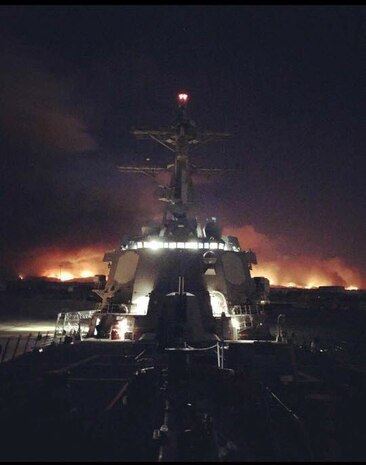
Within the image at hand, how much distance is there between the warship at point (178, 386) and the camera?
6.37m

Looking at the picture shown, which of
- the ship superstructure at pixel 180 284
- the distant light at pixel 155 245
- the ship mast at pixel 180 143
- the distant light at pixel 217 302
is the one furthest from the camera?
the ship mast at pixel 180 143

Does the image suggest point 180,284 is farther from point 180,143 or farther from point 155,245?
point 180,143

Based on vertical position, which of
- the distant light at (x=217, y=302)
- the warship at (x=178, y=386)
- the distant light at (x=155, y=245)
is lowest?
the warship at (x=178, y=386)

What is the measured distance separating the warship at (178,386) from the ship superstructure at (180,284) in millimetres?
65

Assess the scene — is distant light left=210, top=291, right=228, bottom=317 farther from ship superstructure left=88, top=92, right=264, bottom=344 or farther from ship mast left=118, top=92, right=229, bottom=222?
ship mast left=118, top=92, right=229, bottom=222

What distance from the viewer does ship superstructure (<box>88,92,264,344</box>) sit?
16.4 m

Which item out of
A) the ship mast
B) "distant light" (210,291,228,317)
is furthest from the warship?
the ship mast

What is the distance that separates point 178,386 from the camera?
8.89m

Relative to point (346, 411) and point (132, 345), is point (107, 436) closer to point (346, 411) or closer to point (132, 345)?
point (346, 411)

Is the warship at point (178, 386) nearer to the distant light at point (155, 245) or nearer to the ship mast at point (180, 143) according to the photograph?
the distant light at point (155, 245)

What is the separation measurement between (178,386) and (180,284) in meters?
6.72

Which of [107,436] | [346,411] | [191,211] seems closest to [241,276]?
[191,211]

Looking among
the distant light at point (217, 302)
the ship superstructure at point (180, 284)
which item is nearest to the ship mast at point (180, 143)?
the ship superstructure at point (180, 284)

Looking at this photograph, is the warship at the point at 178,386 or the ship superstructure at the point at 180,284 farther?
the ship superstructure at the point at 180,284
